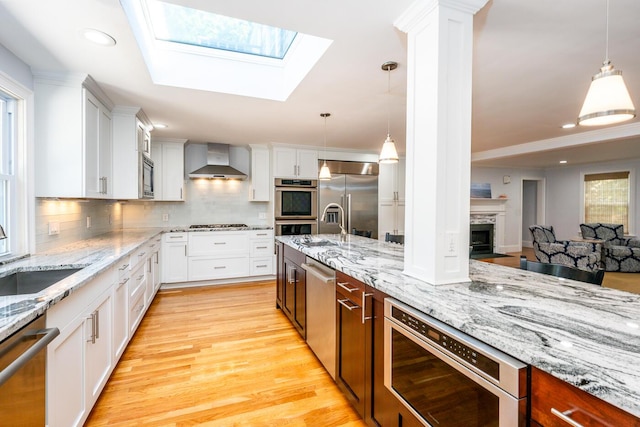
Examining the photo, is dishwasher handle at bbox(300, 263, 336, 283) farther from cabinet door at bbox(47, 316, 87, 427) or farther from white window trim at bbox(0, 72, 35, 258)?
white window trim at bbox(0, 72, 35, 258)

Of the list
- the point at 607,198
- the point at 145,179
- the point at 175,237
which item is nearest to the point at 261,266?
the point at 175,237

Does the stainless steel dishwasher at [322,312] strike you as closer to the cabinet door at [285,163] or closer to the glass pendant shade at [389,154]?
the glass pendant shade at [389,154]

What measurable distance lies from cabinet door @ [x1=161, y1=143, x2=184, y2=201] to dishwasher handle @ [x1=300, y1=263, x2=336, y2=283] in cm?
306

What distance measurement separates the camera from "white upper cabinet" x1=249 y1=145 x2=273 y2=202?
5.00 metres

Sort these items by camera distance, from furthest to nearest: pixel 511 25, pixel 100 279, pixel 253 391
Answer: pixel 253 391 → pixel 100 279 → pixel 511 25

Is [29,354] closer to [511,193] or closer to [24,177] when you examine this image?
[24,177]

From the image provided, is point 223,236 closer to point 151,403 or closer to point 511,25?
point 151,403

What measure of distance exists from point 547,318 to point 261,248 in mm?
4228

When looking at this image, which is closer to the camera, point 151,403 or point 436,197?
point 436,197

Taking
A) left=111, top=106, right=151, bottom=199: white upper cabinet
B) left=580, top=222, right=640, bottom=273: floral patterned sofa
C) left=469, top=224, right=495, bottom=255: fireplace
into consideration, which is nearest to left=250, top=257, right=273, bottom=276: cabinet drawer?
left=111, top=106, right=151, bottom=199: white upper cabinet

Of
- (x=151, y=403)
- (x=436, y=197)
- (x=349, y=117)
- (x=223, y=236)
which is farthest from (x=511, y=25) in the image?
(x=223, y=236)

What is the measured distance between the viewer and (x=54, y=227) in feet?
8.20

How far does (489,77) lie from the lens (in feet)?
8.00

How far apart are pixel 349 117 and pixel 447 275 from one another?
241 centimetres
